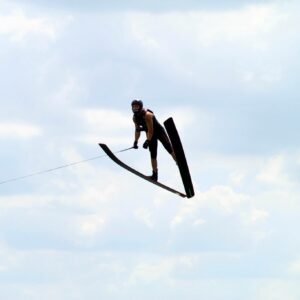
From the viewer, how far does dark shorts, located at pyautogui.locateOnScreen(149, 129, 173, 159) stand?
149ft

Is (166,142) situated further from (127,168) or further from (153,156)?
(127,168)

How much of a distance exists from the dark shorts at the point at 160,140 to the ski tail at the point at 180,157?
0.23m

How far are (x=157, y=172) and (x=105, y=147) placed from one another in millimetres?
2375

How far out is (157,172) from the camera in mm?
46531

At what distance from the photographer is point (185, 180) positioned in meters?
46.5

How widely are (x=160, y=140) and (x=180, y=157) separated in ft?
3.82

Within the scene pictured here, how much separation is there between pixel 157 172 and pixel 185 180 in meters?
1.19

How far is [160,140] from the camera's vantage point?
4572 centimetres

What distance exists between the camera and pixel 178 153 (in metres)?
46.1

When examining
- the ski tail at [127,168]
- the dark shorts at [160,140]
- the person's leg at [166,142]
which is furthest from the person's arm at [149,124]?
the ski tail at [127,168]

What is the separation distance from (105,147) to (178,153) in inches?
120

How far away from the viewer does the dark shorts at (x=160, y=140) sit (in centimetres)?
4537

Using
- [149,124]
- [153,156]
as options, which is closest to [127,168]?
[153,156]

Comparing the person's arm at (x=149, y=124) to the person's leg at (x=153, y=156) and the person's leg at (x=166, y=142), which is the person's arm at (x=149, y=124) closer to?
the person's leg at (x=153, y=156)
